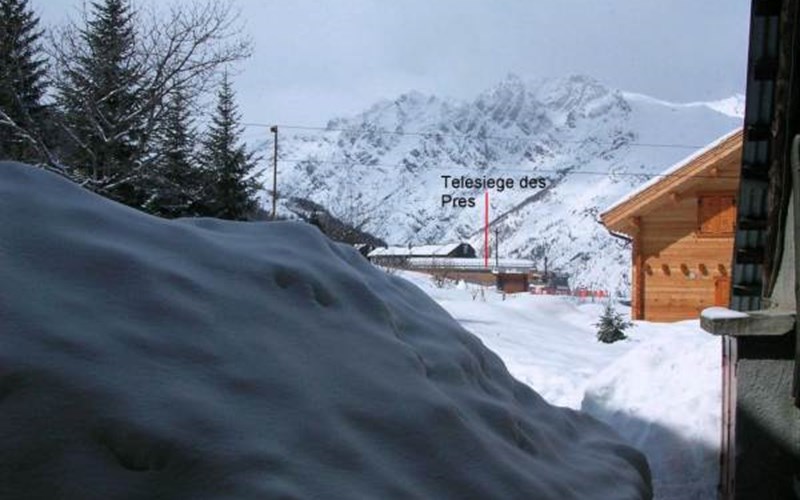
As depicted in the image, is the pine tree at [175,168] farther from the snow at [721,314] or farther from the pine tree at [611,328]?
the snow at [721,314]

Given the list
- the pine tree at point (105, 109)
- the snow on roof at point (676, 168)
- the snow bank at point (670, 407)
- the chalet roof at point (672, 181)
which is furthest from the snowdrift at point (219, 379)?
the snow on roof at point (676, 168)

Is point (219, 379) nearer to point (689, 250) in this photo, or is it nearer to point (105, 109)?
point (105, 109)

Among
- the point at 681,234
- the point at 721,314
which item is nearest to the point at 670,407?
the point at 721,314

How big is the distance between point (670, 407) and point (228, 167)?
72.2 feet

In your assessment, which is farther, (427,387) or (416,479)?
(427,387)

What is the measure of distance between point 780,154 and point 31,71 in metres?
18.3

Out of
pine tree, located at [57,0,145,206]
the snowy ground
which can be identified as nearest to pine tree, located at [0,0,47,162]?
pine tree, located at [57,0,145,206]

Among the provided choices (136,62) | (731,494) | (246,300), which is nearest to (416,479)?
(246,300)

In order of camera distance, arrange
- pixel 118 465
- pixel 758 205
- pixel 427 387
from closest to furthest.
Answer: pixel 118 465 → pixel 427 387 → pixel 758 205

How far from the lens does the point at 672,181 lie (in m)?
20.4

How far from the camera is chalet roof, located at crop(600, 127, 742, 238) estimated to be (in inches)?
778

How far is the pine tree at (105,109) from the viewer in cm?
1695

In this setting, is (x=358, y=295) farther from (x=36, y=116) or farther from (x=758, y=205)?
(x=36, y=116)

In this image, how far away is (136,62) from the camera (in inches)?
707
